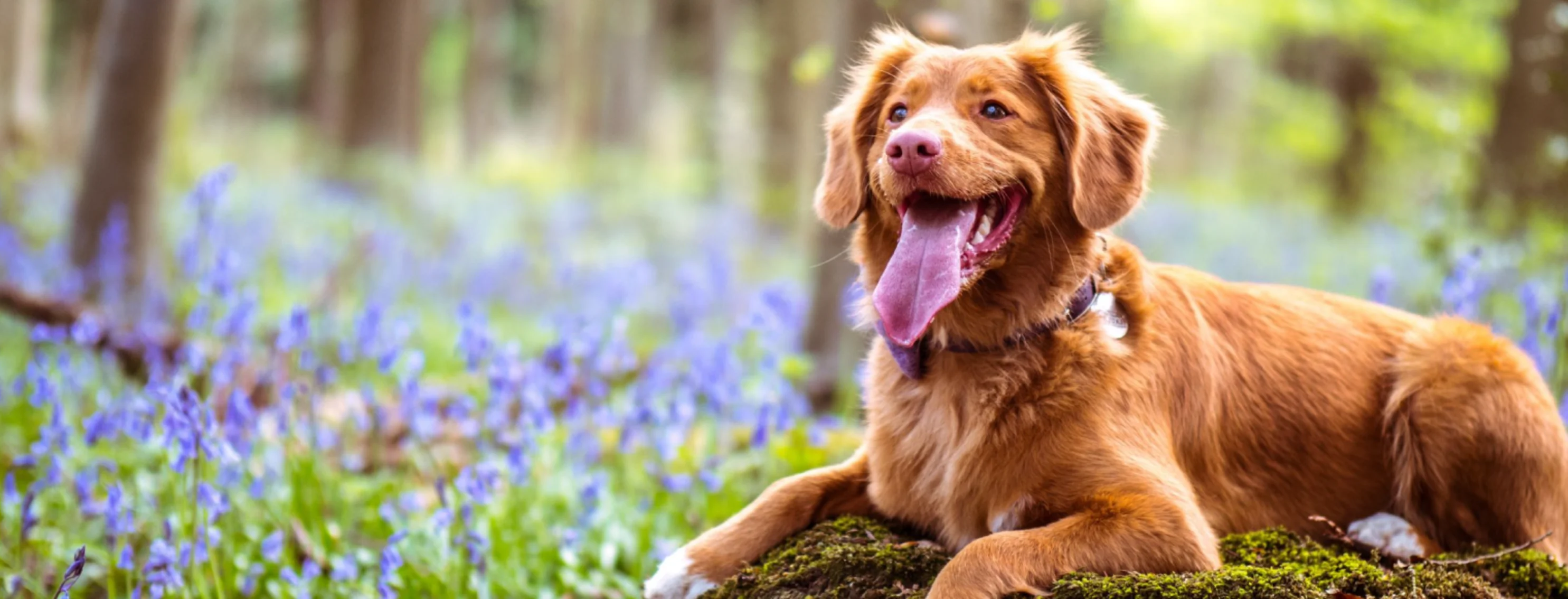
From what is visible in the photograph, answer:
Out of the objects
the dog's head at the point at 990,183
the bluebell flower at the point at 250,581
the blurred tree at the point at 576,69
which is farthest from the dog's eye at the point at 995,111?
the blurred tree at the point at 576,69

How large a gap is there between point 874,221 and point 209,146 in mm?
18709

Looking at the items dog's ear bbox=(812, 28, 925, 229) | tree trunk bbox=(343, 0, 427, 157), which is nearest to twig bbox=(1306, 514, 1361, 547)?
dog's ear bbox=(812, 28, 925, 229)

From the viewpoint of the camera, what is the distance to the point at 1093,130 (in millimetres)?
2842

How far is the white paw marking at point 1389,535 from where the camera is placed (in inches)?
115

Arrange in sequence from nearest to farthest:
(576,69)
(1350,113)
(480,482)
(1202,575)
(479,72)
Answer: (1202,575) < (480,482) < (1350,113) < (479,72) < (576,69)

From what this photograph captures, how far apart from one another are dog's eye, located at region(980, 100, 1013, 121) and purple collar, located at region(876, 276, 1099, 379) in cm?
46

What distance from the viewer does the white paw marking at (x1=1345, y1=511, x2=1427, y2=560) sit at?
9.57ft

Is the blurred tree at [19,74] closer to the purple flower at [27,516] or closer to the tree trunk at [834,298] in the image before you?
the tree trunk at [834,298]

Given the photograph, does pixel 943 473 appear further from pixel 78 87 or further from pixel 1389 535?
pixel 78 87

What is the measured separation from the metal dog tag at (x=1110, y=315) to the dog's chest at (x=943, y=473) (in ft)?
1.28

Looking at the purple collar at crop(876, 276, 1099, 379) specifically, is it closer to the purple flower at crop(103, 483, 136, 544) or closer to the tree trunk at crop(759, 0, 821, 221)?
the purple flower at crop(103, 483, 136, 544)

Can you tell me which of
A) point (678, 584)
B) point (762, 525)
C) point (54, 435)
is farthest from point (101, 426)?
point (762, 525)

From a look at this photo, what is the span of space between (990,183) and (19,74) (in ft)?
46.1

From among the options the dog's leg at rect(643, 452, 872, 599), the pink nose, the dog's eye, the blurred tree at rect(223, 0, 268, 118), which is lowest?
the blurred tree at rect(223, 0, 268, 118)
